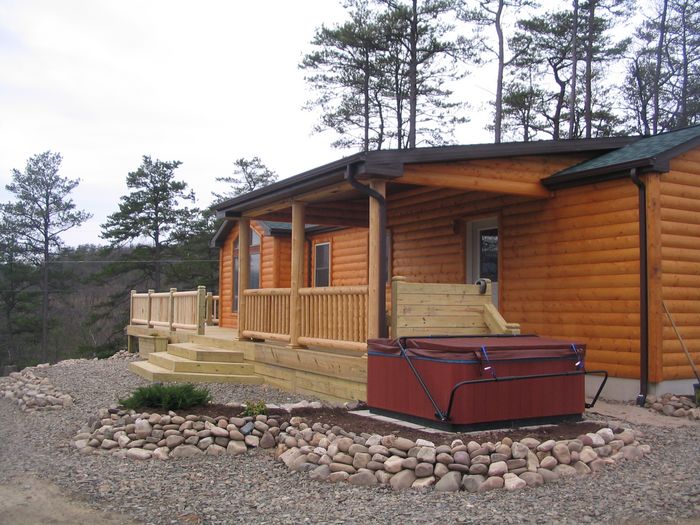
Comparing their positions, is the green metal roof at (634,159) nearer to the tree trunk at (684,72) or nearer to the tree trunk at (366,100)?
the tree trunk at (684,72)

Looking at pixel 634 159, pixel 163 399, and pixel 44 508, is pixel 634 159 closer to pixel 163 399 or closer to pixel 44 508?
pixel 163 399

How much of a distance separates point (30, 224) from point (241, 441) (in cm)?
3039

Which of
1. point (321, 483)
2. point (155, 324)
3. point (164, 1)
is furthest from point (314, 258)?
point (321, 483)

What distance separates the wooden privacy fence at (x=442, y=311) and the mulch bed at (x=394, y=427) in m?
1.33

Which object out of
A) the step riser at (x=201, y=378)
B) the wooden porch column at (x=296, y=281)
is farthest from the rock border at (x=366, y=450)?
the step riser at (x=201, y=378)

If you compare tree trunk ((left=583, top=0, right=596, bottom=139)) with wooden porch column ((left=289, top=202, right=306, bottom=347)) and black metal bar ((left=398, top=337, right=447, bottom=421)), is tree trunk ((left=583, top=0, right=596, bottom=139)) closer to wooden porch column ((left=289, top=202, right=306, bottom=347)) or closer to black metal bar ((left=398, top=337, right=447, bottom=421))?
wooden porch column ((left=289, top=202, right=306, bottom=347))

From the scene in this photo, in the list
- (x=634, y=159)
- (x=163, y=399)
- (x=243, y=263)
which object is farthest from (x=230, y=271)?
(x=634, y=159)

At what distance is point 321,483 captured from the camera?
5461 mm

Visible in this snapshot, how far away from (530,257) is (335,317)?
3.17m

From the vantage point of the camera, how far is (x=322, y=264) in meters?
17.0

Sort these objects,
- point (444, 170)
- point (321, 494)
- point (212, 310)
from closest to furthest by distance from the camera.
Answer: point (321, 494), point (444, 170), point (212, 310)

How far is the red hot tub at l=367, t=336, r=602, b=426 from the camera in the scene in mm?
6359

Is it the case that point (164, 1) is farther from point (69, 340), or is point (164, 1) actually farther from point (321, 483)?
point (69, 340)

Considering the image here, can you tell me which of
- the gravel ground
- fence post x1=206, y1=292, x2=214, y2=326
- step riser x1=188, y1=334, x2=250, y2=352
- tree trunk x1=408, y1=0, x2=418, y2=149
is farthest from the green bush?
tree trunk x1=408, y1=0, x2=418, y2=149
